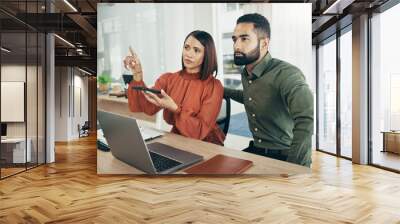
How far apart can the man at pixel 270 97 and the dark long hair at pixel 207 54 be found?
0.37 metres

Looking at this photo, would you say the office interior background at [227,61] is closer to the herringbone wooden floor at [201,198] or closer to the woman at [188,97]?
the woman at [188,97]

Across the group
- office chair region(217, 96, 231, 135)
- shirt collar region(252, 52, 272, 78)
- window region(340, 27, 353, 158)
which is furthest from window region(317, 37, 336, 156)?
office chair region(217, 96, 231, 135)

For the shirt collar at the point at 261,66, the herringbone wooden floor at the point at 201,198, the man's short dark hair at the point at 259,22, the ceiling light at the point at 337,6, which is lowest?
the herringbone wooden floor at the point at 201,198

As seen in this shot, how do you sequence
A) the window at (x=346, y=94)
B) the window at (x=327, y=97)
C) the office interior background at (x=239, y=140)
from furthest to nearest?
the window at (x=327, y=97) < the window at (x=346, y=94) < the office interior background at (x=239, y=140)

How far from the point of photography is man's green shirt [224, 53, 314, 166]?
598 centimetres

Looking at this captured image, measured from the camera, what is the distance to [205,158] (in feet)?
20.2

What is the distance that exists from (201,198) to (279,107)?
2.16m

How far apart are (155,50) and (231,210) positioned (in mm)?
3212

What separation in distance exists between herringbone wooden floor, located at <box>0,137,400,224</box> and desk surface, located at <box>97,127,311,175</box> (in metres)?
0.14

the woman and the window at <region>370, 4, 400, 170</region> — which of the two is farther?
the window at <region>370, 4, 400, 170</region>

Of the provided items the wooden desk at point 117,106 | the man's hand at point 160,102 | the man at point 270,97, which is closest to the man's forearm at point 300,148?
the man at point 270,97

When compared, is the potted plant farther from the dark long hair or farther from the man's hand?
the dark long hair

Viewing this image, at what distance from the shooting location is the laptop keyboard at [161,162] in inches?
238

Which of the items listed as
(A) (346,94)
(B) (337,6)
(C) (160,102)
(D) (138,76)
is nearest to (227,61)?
A: (C) (160,102)
